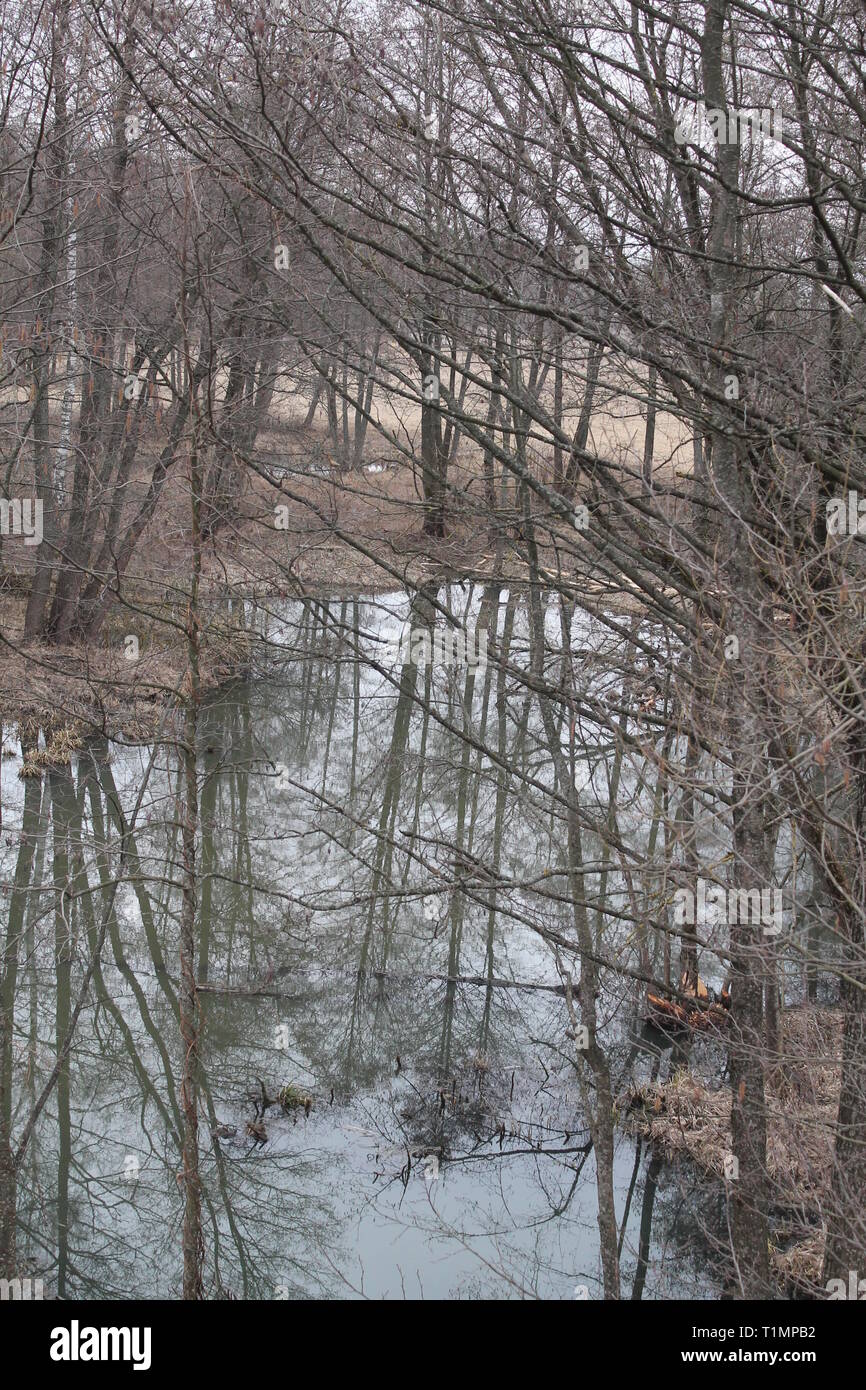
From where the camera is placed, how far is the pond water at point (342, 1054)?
8.17m

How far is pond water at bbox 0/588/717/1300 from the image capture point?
8.17 metres

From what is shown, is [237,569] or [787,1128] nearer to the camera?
[787,1128]

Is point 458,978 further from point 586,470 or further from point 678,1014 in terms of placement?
point 586,470

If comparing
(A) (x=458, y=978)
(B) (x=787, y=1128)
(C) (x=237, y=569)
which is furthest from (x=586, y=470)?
(C) (x=237, y=569)

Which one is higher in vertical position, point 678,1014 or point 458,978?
point 458,978

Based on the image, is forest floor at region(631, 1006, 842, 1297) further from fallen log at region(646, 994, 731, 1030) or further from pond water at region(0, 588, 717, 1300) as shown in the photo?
fallen log at region(646, 994, 731, 1030)

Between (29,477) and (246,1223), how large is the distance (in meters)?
13.0

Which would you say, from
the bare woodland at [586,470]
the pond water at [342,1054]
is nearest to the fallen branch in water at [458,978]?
the pond water at [342,1054]

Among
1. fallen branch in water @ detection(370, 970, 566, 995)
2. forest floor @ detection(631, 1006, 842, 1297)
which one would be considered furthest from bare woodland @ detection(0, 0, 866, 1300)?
fallen branch in water @ detection(370, 970, 566, 995)

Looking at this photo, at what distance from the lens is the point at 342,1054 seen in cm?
1055

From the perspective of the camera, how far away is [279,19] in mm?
6453

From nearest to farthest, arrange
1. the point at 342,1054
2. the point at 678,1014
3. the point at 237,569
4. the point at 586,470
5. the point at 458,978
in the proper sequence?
1. the point at 586,470
2. the point at 342,1054
3. the point at 678,1014
4. the point at 458,978
5. the point at 237,569
